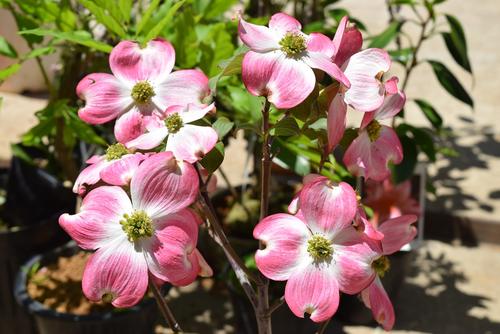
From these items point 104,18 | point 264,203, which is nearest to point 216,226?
point 264,203

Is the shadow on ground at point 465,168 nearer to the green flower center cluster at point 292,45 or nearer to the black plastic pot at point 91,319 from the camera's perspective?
the black plastic pot at point 91,319

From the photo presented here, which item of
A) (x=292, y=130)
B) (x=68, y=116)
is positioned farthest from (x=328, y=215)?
(x=68, y=116)

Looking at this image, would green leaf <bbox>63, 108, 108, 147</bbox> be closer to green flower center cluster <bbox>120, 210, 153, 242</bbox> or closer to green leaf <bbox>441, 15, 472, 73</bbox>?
green flower center cluster <bbox>120, 210, 153, 242</bbox>

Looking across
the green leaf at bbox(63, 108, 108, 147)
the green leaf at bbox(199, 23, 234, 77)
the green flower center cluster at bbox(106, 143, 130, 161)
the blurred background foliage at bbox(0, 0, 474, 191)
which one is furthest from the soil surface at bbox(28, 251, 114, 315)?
the green flower center cluster at bbox(106, 143, 130, 161)

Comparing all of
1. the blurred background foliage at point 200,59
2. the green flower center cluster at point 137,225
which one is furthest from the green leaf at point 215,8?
the green flower center cluster at point 137,225

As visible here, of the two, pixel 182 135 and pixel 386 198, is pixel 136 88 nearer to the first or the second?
pixel 182 135

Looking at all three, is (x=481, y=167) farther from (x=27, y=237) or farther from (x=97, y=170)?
(x=97, y=170)
